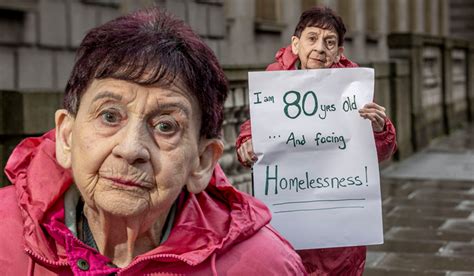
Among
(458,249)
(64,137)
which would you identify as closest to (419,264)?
(458,249)

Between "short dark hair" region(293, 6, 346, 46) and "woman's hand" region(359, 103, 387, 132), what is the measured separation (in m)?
0.30

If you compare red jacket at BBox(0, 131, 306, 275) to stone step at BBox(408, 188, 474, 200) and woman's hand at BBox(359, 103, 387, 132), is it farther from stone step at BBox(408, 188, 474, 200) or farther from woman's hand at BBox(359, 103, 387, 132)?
stone step at BBox(408, 188, 474, 200)

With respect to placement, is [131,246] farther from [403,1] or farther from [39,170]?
[403,1]

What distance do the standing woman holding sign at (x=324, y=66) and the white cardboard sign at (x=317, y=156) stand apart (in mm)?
57

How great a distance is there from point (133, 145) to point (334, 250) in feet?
8.37

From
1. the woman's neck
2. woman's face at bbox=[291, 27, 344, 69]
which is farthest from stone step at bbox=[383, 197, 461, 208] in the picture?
the woman's neck

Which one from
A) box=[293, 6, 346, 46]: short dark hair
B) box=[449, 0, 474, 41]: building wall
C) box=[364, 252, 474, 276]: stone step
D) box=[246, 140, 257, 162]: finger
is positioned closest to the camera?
box=[246, 140, 257, 162]: finger

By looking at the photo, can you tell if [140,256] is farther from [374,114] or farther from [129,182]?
[374,114]

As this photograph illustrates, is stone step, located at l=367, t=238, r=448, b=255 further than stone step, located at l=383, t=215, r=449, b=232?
No

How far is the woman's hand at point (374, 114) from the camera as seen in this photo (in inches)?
175

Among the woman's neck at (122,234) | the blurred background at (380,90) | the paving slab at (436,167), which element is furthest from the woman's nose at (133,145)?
the paving slab at (436,167)

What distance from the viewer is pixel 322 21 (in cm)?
450

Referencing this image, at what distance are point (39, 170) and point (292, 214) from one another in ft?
7.21

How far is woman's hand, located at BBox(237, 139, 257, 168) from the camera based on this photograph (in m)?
4.39
